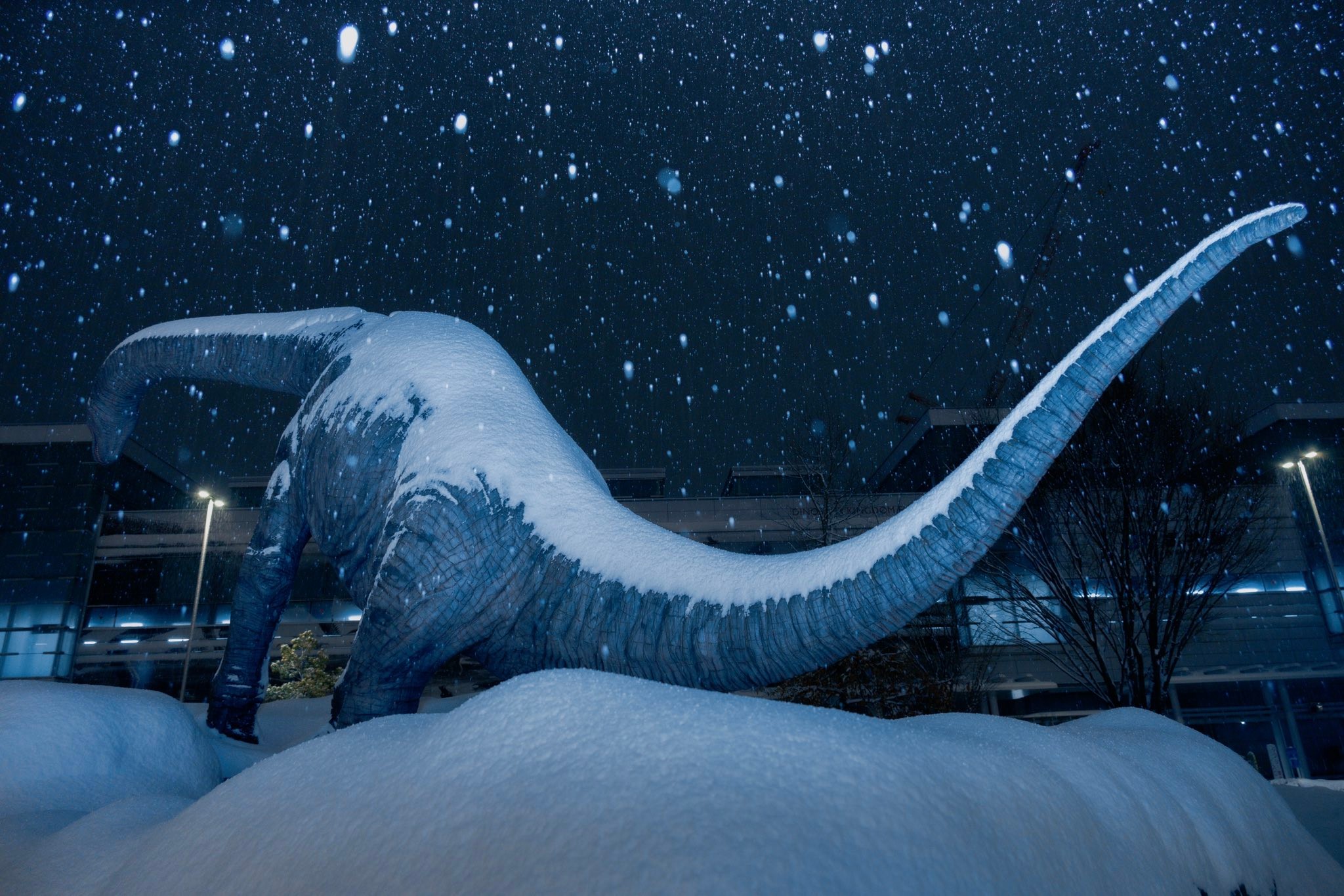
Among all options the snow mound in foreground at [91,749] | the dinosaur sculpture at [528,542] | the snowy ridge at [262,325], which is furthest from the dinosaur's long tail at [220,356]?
the snow mound in foreground at [91,749]

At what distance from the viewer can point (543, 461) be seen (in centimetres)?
277

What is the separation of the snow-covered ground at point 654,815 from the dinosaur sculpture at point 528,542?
589 millimetres

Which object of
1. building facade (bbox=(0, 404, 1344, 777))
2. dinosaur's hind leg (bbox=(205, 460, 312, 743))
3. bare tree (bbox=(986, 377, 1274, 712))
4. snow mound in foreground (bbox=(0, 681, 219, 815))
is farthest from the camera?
building facade (bbox=(0, 404, 1344, 777))

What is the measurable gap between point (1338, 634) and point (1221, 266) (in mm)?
25769

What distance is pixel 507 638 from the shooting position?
2605 millimetres

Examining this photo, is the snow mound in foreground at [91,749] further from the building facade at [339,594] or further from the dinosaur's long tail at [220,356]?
the building facade at [339,594]

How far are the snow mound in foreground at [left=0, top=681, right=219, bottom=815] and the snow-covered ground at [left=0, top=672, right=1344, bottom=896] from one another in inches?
11.0

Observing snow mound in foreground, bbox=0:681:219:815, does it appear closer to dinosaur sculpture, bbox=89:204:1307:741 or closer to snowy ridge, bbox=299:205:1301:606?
dinosaur sculpture, bbox=89:204:1307:741

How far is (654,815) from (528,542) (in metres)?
1.82

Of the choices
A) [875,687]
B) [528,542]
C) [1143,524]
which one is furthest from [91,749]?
[1143,524]

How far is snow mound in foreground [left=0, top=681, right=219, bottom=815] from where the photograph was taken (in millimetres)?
1869

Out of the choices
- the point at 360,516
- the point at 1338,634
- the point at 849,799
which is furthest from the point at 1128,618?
the point at 1338,634

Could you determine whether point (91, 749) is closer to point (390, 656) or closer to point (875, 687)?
point (390, 656)

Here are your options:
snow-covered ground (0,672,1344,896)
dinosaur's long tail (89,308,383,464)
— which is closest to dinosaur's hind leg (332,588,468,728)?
snow-covered ground (0,672,1344,896)
